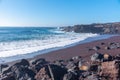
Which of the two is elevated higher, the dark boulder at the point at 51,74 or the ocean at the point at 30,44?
the dark boulder at the point at 51,74

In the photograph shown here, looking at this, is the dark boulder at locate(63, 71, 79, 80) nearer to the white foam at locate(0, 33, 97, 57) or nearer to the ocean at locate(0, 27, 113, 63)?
the ocean at locate(0, 27, 113, 63)

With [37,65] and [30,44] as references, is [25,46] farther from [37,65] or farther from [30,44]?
[37,65]

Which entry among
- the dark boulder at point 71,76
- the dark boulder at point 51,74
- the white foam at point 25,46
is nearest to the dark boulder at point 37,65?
the dark boulder at point 51,74

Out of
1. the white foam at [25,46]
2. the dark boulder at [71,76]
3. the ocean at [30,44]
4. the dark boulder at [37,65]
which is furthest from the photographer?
the white foam at [25,46]

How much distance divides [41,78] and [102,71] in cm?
295

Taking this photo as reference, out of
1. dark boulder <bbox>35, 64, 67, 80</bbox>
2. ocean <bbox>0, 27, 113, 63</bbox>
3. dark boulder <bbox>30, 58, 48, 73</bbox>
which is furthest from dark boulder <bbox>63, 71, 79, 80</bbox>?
ocean <bbox>0, 27, 113, 63</bbox>

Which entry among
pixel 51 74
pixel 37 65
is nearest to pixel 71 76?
pixel 51 74

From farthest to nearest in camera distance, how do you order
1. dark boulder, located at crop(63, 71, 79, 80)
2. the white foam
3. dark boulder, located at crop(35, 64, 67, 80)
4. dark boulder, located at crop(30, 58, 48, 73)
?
1. the white foam
2. dark boulder, located at crop(30, 58, 48, 73)
3. dark boulder, located at crop(35, 64, 67, 80)
4. dark boulder, located at crop(63, 71, 79, 80)

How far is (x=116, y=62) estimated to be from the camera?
456 inches

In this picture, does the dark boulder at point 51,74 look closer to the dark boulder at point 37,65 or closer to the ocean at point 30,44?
the dark boulder at point 37,65

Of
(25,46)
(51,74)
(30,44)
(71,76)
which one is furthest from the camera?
(30,44)

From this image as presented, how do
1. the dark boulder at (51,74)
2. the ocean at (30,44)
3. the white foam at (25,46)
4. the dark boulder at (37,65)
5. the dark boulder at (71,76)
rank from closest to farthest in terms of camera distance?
the dark boulder at (71,76), the dark boulder at (51,74), the dark boulder at (37,65), the ocean at (30,44), the white foam at (25,46)

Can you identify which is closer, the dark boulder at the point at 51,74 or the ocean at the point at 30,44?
the dark boulder at the point at 51,74

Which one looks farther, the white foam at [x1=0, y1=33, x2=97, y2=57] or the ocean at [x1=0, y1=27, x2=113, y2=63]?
the white foam at [x1=0, y1=33, x2=97, y2=57]
